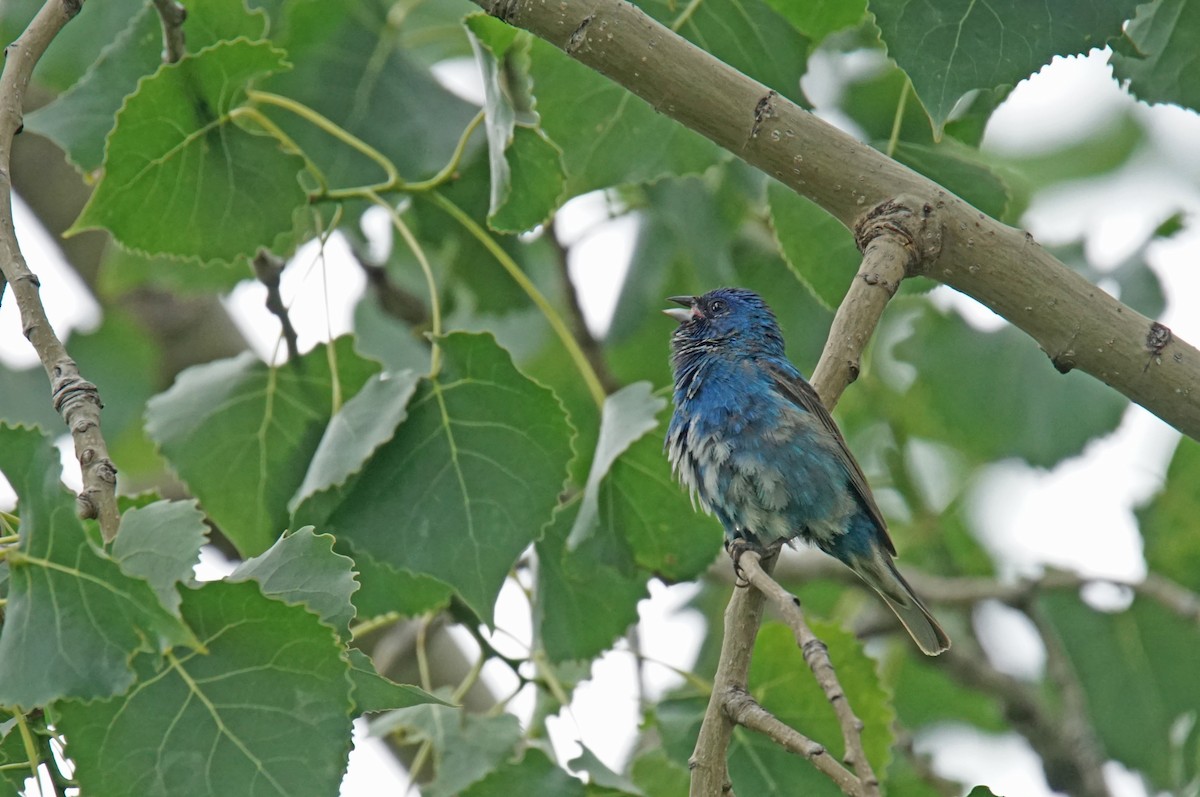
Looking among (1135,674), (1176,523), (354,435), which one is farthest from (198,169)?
(1135,674)

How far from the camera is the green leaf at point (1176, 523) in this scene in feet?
18.4

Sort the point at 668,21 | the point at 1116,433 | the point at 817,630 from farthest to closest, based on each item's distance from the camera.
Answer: the point at 1116,433 < the point at 817,630 < the point at 668,21

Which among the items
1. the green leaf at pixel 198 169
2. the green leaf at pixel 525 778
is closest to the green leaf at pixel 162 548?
the green leaf at pixel 198 169

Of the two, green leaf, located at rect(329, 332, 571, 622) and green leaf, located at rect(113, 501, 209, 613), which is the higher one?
green leaf, located at rect(329, 332, 571, 622)

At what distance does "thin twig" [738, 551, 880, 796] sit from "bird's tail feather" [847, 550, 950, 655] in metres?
1.74

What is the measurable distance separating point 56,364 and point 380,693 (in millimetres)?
795

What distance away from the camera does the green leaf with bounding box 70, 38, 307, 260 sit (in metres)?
3.31

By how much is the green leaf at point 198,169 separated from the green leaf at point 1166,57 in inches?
80.4

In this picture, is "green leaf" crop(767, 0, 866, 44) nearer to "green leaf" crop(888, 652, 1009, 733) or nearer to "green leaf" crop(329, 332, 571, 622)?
"green leaf" crop(329, 332, 571, 622)

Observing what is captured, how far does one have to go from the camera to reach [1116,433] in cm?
506

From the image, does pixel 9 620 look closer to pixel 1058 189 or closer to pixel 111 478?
pixel 111 478

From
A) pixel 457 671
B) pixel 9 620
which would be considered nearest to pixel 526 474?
pixel 9 620

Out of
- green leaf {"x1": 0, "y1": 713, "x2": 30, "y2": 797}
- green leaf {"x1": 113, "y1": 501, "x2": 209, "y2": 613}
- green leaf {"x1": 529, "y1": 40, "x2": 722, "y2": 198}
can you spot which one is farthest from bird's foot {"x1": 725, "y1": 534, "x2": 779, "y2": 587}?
green leaf {"x1": 0, "y1": 713, "x2": 30, "y2": 797}

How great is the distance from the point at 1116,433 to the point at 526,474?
2.62 meters
